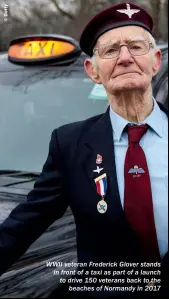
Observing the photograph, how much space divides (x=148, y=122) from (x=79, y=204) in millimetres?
243

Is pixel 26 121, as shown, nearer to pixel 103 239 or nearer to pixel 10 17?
pixel 10 17

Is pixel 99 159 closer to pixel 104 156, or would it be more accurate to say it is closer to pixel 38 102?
pixel 104 156

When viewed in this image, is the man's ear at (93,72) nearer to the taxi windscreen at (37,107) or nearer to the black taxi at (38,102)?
the black taxi at (38,102)

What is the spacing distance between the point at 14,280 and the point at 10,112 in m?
0.82

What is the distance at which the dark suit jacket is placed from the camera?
1.39 m

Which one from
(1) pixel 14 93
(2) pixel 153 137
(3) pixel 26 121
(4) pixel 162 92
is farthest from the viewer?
(1) pixel 14 93

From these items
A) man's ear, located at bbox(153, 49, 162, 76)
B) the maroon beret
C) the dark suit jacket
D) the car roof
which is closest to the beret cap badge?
the maroon beret

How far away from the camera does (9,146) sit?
1994 mm

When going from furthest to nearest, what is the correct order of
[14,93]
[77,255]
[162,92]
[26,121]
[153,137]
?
[14,93] → [26,121] → [162,92] → [77,255] → [153,137]

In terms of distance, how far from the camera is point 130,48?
1.37 metres

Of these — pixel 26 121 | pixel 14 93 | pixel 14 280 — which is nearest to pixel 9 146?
pixel 26 121

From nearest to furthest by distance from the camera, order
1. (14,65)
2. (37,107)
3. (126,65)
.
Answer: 1. (126,65)
2. (37,107)
3. (14,65)

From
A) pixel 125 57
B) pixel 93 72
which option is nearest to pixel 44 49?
pixel 93 72

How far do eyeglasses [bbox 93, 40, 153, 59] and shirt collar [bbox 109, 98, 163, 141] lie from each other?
12cm
